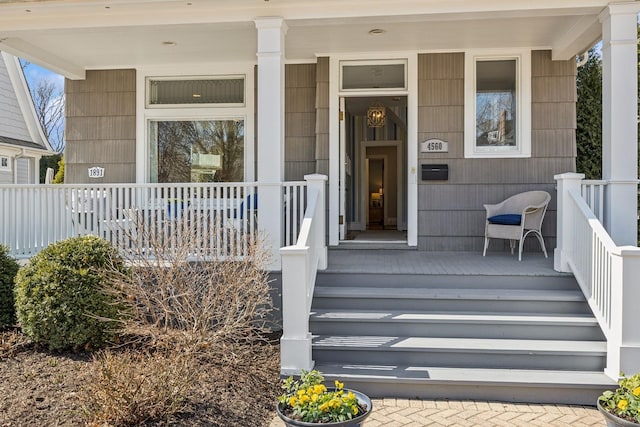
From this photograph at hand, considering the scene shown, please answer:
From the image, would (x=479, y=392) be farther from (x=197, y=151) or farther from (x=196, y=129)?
(x=196, y=129)

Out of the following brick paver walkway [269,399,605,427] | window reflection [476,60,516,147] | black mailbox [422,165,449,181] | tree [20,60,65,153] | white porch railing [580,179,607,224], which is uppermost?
tree [20,60,65,153]

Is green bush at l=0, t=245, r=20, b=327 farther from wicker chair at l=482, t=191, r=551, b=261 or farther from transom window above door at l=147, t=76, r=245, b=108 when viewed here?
wicker chair at l=482, t=191, r=551, b=261

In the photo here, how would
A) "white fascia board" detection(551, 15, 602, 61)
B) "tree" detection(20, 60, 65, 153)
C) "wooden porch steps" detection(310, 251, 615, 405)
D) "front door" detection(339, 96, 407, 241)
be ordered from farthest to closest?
"tree" detection(20, 60, 65, 153), "front door" detection(339, 96, 407, 241), "white fascia board" detection(551, 15, 602, 61), "wooden porch steps" detection(310, 251, 615, 405)

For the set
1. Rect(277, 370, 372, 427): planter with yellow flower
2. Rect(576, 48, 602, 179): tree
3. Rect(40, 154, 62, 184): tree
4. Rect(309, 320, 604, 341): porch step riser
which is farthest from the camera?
Rect(40, 154, 62, 184): tree

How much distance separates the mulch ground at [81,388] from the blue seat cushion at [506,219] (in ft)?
9.72

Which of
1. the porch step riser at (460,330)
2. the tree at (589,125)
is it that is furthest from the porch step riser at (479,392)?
the tree at (589,125)

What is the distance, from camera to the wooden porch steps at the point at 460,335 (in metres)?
3.66

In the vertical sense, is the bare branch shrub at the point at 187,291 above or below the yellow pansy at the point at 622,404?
above

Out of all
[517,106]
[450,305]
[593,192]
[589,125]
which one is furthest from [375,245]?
[589,125]

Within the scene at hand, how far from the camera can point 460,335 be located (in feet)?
13.6

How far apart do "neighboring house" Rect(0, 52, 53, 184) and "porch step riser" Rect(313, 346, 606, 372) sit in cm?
961

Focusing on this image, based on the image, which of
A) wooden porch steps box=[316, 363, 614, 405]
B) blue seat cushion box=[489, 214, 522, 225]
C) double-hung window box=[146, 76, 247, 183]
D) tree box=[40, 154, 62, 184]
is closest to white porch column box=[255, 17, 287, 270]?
wooden porch steps box=[316, 363, 614, 405]

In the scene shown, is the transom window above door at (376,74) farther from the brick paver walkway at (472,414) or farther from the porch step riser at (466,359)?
the brick paver walkway at (472,414)

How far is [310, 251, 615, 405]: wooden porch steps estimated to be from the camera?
366 cm
